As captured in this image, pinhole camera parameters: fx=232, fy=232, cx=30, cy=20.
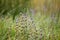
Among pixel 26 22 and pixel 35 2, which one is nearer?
pixel 26 22

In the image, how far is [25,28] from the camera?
310 cm

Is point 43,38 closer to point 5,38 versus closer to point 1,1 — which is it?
point 5,38

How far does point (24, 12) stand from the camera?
3.46m

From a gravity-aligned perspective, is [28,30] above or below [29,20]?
below

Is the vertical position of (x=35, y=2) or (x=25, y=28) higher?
(x=35, y=2)

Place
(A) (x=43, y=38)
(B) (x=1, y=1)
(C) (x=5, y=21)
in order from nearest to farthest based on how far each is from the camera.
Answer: (A) (x=43, y=38), (C) (x=5, y=21), (B) (x=1, y=1)

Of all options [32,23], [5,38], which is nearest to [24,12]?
[32,23]

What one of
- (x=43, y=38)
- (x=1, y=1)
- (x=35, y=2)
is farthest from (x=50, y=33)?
(x=1, y=1)

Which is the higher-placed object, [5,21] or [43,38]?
[5,21]

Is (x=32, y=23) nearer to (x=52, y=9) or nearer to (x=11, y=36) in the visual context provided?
(x=11, y=36)

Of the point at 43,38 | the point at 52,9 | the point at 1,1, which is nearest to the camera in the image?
the point at 43,38

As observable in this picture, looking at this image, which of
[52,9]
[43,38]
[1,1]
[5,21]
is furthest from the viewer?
[1,1]

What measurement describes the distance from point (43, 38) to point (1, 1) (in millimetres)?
1232

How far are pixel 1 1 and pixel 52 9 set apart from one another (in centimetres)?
90
